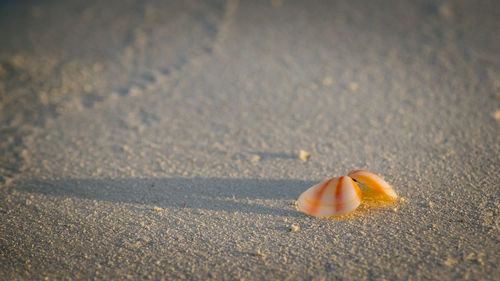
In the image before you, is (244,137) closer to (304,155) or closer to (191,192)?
(304,155)

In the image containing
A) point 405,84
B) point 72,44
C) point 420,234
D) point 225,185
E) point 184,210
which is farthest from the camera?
point 72,44

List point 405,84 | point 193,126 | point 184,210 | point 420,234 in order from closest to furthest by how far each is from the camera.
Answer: point 420,234
point 184,210
point 193,126
point 405,84

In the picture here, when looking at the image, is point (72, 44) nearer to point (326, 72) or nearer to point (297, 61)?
point (297, 61)

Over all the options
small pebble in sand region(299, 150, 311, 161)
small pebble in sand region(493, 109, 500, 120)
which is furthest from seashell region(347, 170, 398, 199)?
small pebble in sand region(493, 109, 500, 120)

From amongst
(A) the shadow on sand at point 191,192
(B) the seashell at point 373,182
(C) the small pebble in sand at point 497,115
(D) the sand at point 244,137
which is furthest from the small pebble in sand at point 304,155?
(C) the small pebble in sand at point 497,115

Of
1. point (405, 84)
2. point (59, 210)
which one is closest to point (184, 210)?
point (59, 210)

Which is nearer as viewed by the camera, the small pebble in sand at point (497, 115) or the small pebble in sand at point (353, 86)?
the small pebble in sand at point (497, 115)

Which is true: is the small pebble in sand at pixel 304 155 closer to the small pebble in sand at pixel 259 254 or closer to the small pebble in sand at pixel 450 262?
the small pebble in sand at pixel 259 254

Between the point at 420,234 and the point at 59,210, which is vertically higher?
the point at 420,234
